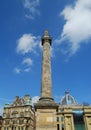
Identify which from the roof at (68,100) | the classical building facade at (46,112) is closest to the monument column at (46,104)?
the classical building facade at (46,112)

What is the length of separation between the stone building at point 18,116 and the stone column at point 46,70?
42626 mm

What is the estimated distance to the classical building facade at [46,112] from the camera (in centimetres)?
1420

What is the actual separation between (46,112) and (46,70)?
14.2 feet

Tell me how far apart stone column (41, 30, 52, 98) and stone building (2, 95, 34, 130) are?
42626 mm

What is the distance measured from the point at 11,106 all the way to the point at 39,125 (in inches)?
1928

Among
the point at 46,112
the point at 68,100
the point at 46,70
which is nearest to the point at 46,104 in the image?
the point at 46,112

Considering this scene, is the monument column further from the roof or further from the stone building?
the roof

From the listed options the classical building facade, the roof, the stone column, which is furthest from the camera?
the roof

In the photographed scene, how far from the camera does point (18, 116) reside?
5797 centimetres

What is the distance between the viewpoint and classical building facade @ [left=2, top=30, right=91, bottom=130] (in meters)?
14.2

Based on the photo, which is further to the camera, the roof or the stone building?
the roof

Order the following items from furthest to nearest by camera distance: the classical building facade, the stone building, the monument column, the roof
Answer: the roof
the stone building
the classical building facade
the monument column

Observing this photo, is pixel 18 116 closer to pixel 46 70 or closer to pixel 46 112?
pixel 46 70

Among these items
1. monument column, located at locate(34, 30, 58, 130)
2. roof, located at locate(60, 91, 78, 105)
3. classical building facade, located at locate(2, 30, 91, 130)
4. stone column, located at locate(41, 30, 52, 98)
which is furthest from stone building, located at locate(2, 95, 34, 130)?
monument column, located at locate(34, 30, 58, 130)
